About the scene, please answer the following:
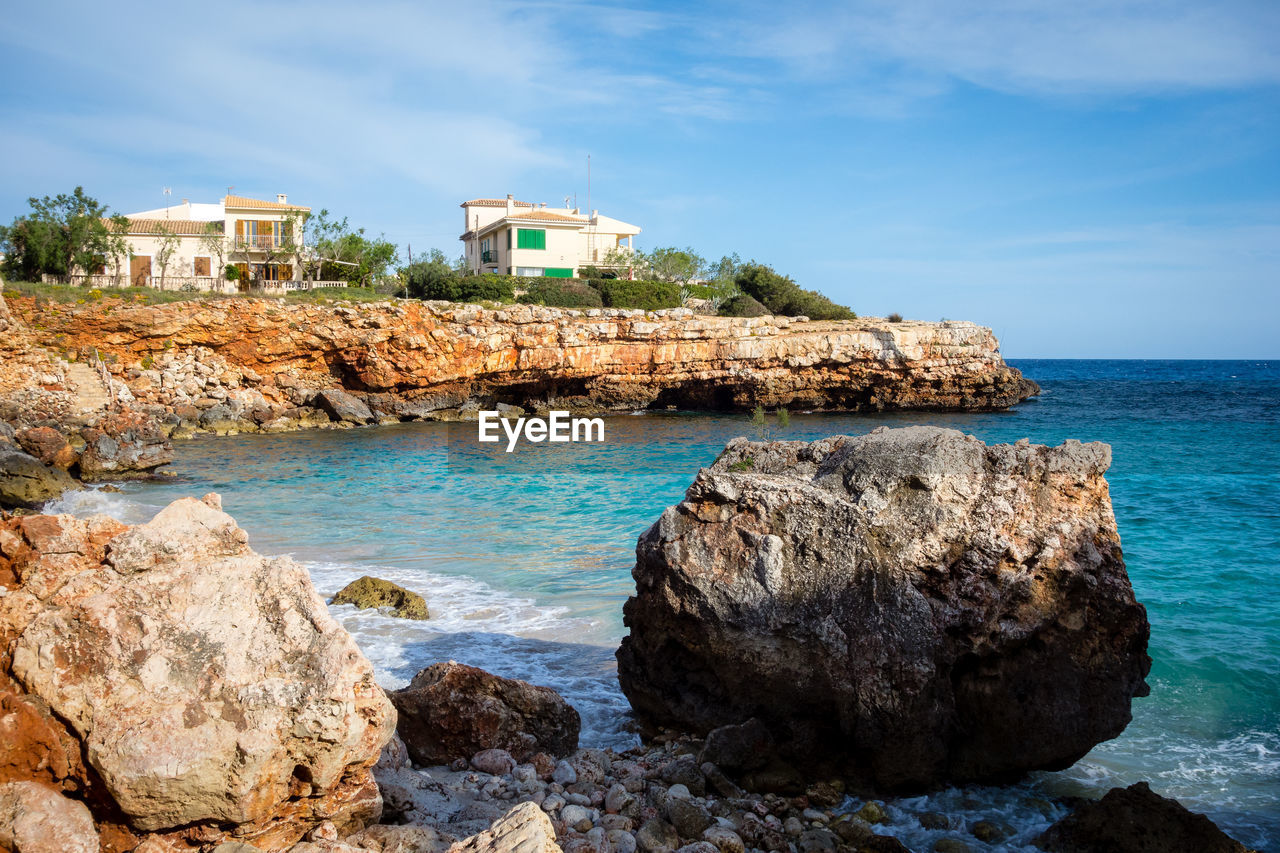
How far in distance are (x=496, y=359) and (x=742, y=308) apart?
1641 centimetres

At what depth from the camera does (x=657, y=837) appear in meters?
5.13

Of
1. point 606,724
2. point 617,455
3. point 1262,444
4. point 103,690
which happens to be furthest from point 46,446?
point 1262,444

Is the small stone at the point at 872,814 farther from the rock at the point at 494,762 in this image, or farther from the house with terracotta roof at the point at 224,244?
the house with terracotta roof at the point at 224,244

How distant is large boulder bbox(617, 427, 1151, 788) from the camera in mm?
5723

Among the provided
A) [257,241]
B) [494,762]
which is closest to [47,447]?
[494,762]

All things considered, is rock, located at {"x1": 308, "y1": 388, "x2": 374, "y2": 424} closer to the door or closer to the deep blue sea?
the deep blue sea

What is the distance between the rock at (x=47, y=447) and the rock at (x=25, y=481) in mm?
2159

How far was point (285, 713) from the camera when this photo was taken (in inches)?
140

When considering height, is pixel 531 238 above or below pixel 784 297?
above

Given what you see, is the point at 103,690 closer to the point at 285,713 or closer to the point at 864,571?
the point at 285,713

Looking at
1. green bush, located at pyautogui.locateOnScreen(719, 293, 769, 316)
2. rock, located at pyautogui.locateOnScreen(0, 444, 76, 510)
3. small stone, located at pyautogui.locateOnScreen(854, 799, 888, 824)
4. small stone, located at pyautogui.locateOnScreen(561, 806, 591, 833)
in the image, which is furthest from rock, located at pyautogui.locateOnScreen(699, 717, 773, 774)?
green bush, located at pyautogui.locateOnScreen(719, 293, 769, 316)

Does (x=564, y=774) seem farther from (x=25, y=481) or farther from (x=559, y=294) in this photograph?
(x=559, y=294)

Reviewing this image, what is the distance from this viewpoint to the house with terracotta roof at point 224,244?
50.0 m

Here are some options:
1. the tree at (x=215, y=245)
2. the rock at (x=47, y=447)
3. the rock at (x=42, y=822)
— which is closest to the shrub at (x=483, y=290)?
the tree at (x=215, y=245)
